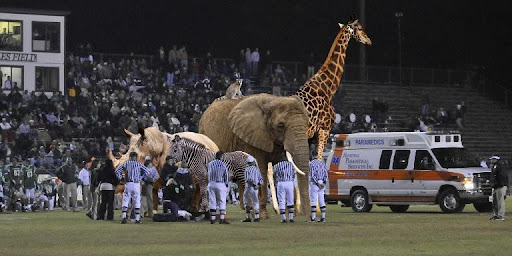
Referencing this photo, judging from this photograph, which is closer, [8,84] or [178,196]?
[178,196]

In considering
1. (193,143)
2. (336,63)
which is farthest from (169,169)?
(336,63)

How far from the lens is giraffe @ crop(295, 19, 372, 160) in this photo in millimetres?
36562

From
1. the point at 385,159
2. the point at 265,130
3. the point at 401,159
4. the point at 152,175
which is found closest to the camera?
the point at 152,175

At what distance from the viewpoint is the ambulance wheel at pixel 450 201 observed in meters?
37.7

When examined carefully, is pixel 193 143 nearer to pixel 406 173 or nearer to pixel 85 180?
pixel 406 173

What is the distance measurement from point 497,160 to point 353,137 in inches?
314

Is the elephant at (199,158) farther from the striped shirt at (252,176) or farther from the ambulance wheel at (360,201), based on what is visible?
the ambulance wheel at (360,201)

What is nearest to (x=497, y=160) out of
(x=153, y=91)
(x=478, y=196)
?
(x=478, y=196)

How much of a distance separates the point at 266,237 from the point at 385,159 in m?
14.2

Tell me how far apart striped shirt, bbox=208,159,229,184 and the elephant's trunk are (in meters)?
2.93

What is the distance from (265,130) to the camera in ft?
113

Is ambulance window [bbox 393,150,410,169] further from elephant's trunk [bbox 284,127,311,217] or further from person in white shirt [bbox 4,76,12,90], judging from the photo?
person in white shirt [bbox 4,76,12,90]

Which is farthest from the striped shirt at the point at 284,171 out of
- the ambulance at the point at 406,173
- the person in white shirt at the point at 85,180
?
the person in white shirt at the point at 85,180

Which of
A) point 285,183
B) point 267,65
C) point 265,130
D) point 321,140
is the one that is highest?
point 267,65
